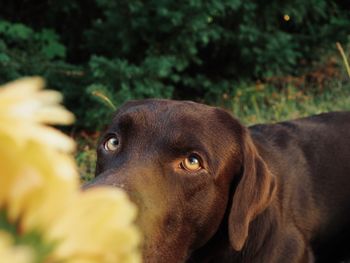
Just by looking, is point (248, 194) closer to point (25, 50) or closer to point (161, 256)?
point (161, 256)

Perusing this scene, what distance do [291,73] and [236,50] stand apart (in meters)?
0.95

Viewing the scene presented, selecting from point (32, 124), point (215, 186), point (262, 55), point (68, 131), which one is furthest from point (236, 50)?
point (32, 124)

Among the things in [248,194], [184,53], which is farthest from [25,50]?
[248,194]

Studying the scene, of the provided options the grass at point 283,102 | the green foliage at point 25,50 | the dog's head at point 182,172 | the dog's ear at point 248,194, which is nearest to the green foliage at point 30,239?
the dog's head at point 182,172

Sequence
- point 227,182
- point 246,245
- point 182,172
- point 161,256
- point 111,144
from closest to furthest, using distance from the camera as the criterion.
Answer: point 161,256 → point 182,172 → point 111,144 → point 227,182 → point 246,245

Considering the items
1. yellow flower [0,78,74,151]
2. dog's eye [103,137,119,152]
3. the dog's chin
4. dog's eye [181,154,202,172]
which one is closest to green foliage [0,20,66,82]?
dog's eye [103,137,119,152]

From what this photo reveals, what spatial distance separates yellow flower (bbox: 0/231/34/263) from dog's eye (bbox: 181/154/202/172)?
2.15 m

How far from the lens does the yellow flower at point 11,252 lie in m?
0.37

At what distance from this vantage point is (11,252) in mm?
375

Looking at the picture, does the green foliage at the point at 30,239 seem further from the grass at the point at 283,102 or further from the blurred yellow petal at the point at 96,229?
the grass at the point at 283,102

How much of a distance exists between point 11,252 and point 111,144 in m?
2.26

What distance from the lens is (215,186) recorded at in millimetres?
2701

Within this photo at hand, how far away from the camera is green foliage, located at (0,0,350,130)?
644cm

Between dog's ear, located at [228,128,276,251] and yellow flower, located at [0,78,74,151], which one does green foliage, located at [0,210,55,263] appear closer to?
yellow flower, located at [0,78,74,151]
